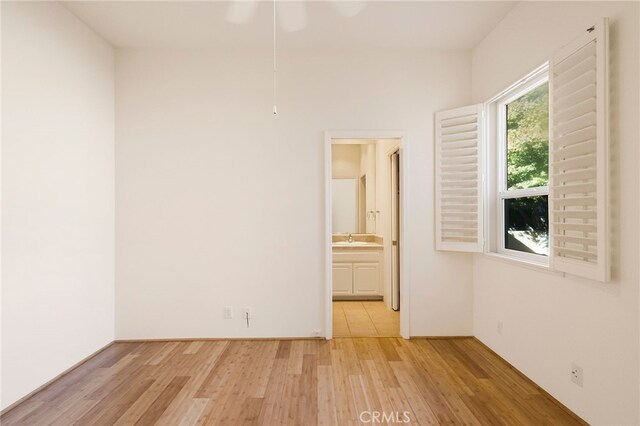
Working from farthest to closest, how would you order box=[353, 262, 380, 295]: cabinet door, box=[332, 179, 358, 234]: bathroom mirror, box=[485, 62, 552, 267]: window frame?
box=[332, 179, 358, 234]: bathroom mirror < box=[353, 262, 380, 295]: cabinet door < box=[485, 62, 552, 267]: window frame

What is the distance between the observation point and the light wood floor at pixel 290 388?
7.54 ft

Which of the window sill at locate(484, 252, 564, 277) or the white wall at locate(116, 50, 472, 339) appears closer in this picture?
the window sill at locate(484, 252, 564, 277)

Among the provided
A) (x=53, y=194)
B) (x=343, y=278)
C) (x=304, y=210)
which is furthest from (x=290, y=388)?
(x=343, y=278)

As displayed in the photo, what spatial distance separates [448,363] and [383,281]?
7.70 feet

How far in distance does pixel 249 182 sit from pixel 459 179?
2177mm

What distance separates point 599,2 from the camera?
207cm

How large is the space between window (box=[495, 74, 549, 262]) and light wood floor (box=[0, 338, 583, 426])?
111 centimetres

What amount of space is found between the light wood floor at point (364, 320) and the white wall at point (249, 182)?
43 centimetres

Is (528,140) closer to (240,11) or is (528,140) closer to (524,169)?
(524,169)

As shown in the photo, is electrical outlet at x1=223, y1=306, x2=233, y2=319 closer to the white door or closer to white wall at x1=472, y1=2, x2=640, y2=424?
the white door

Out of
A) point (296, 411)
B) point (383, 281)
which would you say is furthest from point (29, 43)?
point (383, 281)

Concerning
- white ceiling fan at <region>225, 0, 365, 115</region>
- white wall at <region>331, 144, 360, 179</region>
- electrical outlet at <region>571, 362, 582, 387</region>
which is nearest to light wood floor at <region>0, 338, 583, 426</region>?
electrical outlet at <region>571, 362, 582, 387</region>

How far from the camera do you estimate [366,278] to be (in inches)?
216

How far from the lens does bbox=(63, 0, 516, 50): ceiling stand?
2973 millimetres
